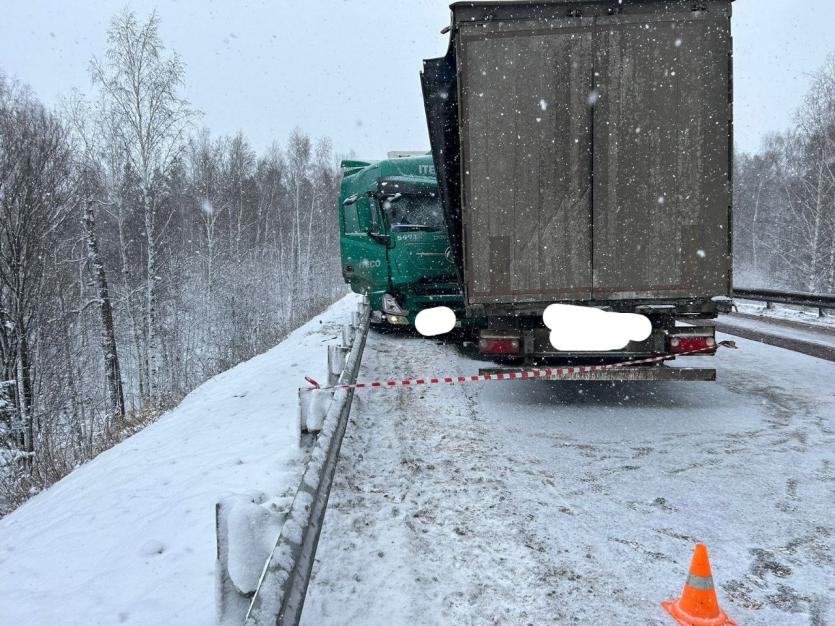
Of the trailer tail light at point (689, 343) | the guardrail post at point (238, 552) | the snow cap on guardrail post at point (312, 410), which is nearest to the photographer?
the guardrail post at point (238, 552)

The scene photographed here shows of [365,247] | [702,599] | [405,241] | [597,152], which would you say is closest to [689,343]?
[597,152]

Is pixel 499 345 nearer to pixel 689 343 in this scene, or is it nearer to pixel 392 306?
pixel 689 343

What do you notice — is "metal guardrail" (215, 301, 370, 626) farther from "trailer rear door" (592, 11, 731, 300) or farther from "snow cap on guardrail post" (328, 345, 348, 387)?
"trailer rear door" (592, 11, 731, 300)

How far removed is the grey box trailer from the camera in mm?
4879

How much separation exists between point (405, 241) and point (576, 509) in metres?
6.89

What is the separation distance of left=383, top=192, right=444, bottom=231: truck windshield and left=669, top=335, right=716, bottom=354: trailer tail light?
507cm

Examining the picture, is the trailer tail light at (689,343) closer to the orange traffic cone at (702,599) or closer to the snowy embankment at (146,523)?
the orange traffic cone at (702,599)

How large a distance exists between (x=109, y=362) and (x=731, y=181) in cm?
1952

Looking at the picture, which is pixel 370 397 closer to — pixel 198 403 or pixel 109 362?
pixel 198 403

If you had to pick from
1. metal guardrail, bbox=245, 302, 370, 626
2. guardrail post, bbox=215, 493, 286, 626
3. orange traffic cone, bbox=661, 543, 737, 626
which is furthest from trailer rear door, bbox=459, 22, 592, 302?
guardrail post, bbox=215, 493, 286, 626

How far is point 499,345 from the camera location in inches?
227

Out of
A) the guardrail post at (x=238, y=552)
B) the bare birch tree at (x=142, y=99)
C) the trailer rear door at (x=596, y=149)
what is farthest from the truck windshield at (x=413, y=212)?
the bare birch tree at (x=142, y=99)

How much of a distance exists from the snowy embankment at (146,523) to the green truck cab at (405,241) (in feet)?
12.5

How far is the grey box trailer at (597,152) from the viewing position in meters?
4.88
